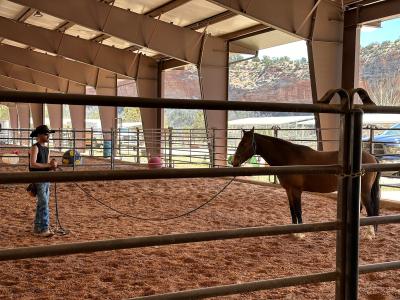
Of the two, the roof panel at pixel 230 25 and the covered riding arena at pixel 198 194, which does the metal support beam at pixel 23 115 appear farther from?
the roof panel at pixel 230 25

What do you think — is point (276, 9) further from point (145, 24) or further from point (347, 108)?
point (347, 108)

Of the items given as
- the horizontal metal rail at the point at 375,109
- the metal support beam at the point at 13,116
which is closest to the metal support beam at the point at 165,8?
the horizontal metal rail at the point at 375,109

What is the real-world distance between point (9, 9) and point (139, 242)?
12989 millimetres

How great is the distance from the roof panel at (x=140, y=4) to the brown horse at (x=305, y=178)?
643 centimetres

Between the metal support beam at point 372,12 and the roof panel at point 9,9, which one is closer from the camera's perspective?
the metal support beam at point 372,12

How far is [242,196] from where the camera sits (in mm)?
8289

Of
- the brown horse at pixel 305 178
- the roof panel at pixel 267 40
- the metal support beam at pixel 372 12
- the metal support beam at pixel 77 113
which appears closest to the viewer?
the brown horse at pixel 305 178

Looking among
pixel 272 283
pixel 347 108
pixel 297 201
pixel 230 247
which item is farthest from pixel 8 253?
pixel 297 201

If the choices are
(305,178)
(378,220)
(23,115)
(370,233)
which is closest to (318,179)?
(305,178)

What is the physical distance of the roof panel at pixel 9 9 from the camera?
39.7ft

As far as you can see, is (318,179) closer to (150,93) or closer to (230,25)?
(230,25)

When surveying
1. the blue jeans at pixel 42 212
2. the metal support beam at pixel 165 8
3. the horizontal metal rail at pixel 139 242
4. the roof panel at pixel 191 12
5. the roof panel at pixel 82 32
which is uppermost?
the roof panel at pixel 82 32

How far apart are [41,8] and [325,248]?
8553 millimetres

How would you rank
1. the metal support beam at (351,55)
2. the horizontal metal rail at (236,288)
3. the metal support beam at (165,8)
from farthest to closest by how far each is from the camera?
the metal support beam at (165,8) → the metal support beam at (351,55) → the horizontal metal rail at (236,288)
